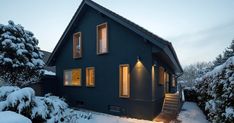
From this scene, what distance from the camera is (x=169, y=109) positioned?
1027 centimetres

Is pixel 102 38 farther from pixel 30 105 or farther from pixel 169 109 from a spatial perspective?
pixel 30 105

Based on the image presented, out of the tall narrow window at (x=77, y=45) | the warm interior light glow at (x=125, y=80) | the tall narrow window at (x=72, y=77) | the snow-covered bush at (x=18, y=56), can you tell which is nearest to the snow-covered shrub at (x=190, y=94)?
the warm interior light glow at (x=125, y=80)

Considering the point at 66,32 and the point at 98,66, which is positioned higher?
the point at 66,32

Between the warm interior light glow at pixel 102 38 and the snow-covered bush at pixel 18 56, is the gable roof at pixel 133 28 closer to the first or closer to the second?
the warm interior light glow at pixel 102 38

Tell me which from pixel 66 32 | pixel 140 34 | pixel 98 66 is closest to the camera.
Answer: pixel 140 34

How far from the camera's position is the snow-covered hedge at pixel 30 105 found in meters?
4.48

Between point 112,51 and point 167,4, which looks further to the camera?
point 167,4

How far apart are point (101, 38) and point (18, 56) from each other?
617 centimetres

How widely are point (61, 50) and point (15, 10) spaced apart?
224 inches

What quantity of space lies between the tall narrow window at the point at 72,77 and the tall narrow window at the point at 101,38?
2632 mm

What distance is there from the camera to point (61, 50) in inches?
569

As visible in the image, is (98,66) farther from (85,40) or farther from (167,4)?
(167,4)

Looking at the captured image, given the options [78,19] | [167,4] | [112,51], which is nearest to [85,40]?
[78,19]

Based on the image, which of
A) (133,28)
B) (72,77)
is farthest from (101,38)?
(72,77)
